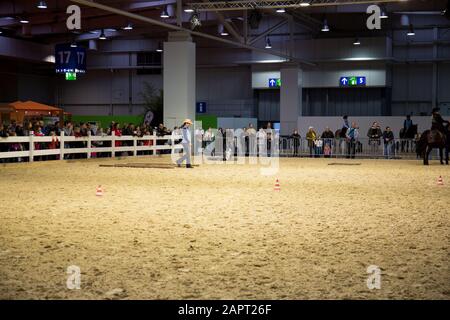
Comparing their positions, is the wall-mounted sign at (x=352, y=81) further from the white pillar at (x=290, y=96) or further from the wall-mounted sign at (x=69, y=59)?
the wall-mounted sign at (x=69, y=59)

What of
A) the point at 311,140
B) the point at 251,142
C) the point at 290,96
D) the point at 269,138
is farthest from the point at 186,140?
the point at 290,96

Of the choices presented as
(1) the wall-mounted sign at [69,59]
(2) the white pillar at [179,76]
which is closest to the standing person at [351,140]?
(2) the white pillar at [179,76]

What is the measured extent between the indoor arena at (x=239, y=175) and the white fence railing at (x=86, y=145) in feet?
0.26

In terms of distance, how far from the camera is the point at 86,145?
1058 inches

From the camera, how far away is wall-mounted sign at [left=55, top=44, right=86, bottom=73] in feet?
125

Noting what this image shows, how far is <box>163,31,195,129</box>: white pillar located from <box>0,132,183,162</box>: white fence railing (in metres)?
1.37

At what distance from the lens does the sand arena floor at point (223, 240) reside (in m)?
5.98

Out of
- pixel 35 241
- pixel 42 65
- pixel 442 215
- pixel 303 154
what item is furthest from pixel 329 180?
pixel 42 65

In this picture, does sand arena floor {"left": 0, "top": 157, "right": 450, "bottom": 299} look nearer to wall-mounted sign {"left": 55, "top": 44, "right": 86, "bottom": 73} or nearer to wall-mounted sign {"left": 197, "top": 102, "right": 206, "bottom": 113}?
wall-mounted sign {"left": 55, "top": 44, "right": 86, "bottom": 73}

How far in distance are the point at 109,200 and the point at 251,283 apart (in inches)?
275

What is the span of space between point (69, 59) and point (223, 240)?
32.0 meters

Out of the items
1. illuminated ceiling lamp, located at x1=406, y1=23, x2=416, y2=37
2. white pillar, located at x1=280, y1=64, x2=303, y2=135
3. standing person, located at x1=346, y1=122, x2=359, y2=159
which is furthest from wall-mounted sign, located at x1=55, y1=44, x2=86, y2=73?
illuminated ceiling lamp, located at x1=406, y1=23, x2=416, y2=37

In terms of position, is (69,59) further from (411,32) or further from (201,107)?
(411,32)

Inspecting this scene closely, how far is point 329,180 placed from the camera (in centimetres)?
1777
